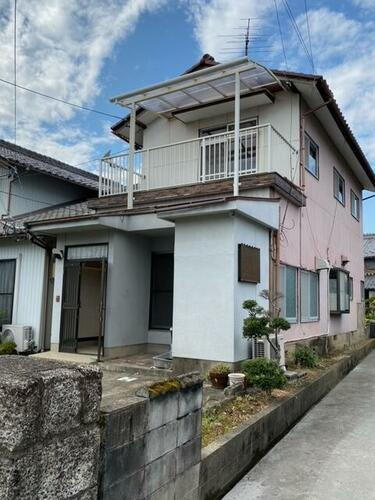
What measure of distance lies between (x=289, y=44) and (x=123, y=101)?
13.8 feet

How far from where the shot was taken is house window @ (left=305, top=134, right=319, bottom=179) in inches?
397

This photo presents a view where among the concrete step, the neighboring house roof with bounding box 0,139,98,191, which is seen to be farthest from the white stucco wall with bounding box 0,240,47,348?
the neighboring house roof with bounding box 0,139,98,191

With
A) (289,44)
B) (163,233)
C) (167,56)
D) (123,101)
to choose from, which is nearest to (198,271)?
Result: (163,233)

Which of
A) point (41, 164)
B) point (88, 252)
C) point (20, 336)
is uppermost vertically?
point (41, 164)

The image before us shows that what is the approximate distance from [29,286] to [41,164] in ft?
19.4

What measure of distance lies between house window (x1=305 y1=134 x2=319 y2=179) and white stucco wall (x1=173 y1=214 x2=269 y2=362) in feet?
12.6

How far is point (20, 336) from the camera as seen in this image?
9.47m

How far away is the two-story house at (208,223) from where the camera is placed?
6895mm

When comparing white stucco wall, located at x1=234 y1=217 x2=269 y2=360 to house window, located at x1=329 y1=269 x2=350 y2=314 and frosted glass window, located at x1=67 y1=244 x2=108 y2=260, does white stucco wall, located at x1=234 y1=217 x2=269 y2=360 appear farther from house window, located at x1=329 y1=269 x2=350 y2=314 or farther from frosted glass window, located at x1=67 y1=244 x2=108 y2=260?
house window, located at x1=329 y1=269 x2=350 y2=314

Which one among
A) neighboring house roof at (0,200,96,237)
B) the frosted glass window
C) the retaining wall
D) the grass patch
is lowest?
the retaining wall

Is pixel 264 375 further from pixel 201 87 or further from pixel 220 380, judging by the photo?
pixel 201 87

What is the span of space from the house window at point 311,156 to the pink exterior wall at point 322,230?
0.15 m

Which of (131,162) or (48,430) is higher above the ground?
(131,162)

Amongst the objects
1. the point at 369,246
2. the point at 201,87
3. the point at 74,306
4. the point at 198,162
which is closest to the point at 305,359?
the point at 74,306
